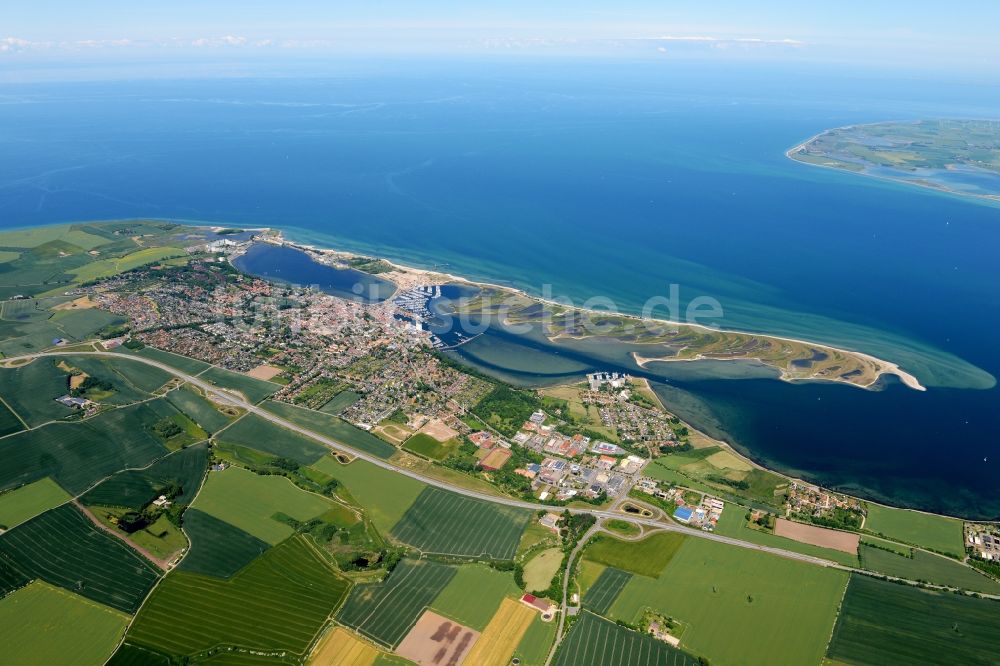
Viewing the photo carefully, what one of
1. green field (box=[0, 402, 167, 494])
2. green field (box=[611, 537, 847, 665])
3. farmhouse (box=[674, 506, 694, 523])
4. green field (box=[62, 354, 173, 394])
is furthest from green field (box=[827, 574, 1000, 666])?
green field (box=[62, 354, 173, 394])

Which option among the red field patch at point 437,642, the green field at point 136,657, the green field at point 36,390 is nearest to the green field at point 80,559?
the green field at point 136,657

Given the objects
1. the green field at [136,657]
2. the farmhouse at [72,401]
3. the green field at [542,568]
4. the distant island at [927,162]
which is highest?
the distant island at [927,162]

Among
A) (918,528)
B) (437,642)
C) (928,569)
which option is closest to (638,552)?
(437,642)

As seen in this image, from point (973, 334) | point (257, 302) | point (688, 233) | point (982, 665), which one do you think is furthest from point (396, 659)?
point (688, 233)

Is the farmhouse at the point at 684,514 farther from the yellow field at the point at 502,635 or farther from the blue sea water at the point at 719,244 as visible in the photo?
the yellow field at the point at 502,635

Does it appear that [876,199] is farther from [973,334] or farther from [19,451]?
[19,451]

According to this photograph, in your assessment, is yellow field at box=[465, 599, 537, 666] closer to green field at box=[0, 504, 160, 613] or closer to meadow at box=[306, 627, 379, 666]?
meadow at box=[306, 627, 379, 666]

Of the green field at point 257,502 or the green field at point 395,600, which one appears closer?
the green field at point 395,600
